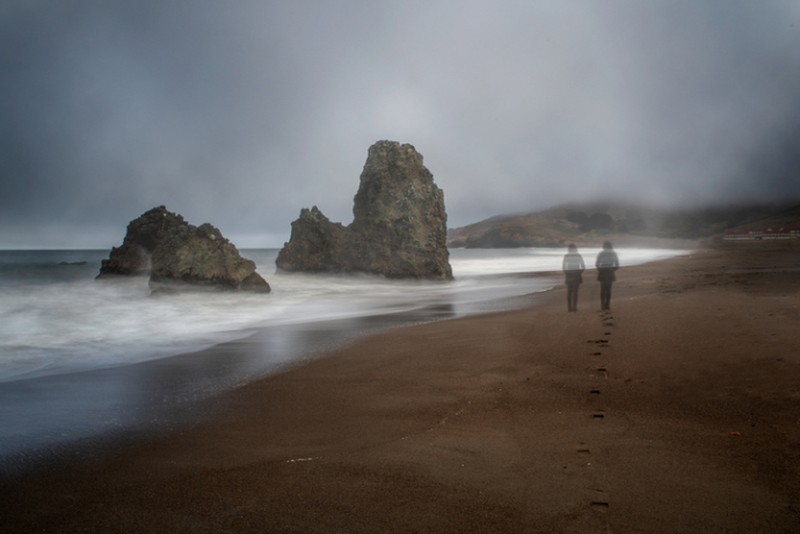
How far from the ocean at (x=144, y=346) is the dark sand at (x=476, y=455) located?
700 mm

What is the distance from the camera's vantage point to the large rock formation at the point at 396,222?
22.9 m

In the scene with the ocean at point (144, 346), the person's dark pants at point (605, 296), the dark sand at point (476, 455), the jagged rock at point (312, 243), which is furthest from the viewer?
the jagged rock at point (312, 243)

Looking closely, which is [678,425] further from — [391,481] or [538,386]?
[391,481]

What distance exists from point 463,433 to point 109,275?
25752mm

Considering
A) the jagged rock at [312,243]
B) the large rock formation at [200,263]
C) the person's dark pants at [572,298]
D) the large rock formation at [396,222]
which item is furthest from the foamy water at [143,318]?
the jagged rock at [312,243]

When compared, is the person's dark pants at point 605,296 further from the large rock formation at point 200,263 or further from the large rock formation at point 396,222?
the large rock formation at point 396,222

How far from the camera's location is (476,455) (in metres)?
3.08

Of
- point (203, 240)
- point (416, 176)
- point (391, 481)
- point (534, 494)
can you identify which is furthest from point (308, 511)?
point (416, 176)

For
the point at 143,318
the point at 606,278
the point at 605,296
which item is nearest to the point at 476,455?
the point at 605,296

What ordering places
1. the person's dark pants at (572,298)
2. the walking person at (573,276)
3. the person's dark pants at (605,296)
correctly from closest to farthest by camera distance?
the person's dark pants at (605,296), the person's dark pants at (572,298), the walking person at (573,276)

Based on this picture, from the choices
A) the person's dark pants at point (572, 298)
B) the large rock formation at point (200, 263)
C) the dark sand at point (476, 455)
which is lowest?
the dark sand at point (476, 455)

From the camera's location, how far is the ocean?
13.4 ft

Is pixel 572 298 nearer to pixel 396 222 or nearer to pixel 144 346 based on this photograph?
pixel 144 346

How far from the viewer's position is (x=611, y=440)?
324 cm
